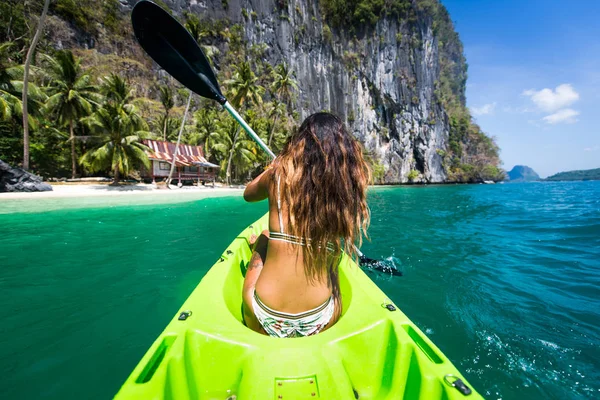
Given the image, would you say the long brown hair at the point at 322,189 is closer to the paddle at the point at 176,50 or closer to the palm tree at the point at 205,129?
the paddle at the point at 176,50

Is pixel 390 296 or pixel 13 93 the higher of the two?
pixel 13 93

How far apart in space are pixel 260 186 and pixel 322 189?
47 centimetres

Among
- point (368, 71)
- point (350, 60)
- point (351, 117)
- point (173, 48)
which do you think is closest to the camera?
point (173, 48)

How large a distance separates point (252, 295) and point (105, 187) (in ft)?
69.1

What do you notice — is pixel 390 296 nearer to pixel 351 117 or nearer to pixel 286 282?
pixel 286 282

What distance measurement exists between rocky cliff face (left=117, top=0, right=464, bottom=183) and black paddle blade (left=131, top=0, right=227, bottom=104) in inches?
1462

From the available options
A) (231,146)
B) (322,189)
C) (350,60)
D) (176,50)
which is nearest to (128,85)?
(231,146)

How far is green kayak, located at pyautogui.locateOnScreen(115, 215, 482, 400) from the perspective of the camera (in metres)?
1.07

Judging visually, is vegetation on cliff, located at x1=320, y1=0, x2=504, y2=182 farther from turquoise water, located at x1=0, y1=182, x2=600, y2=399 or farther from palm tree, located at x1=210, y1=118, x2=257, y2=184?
turquoise water, located at x1=0, y1=182, x2=600, y2=399

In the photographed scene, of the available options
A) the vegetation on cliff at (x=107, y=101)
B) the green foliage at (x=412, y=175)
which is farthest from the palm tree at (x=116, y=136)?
the green foliage at (x=412, y=175)

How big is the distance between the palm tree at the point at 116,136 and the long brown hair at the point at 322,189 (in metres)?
21.3

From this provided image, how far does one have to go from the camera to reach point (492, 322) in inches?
110

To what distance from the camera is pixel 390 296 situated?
Answer: 3.39m

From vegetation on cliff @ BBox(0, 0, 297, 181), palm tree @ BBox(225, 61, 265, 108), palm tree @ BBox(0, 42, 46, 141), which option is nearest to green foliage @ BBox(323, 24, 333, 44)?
vegetation on cliff @ BBox(0, 0, 297, 181)
